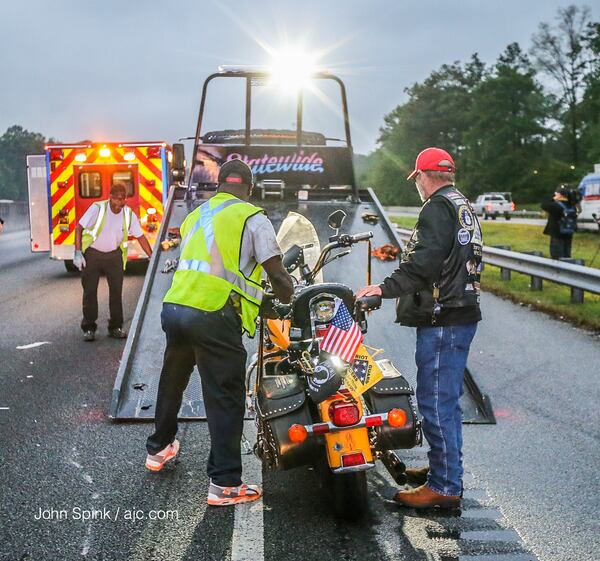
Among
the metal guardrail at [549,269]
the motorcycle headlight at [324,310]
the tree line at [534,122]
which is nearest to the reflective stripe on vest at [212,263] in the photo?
the motorcycle headlight at [324,310]

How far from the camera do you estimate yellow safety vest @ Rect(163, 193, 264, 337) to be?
456 cm

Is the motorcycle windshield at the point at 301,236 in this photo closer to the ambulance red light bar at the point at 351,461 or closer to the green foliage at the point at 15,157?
the ambulance red light bar at the point at 351,461

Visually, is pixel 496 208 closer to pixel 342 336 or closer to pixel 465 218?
pixel 465 218

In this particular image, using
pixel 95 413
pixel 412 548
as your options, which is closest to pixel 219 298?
pixel 412 548

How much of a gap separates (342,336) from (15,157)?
166 m

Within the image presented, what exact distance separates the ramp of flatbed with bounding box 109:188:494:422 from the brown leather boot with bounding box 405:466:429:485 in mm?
1439

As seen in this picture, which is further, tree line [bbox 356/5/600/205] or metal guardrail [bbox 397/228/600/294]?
tree line [bbox 356/5/600/205]

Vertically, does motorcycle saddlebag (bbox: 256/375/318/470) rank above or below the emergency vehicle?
below

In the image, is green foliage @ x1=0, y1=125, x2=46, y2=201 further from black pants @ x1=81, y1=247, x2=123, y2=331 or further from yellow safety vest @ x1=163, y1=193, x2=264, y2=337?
yellow safety vest @ x1=163, y1=193, x2=264, y2=337

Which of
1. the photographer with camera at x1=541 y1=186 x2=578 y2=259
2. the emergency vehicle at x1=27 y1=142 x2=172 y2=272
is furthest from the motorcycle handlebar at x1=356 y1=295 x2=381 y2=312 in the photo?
the emergency vehicle at x1=27 y1=142 x2=172 y2=272

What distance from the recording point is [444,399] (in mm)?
4496

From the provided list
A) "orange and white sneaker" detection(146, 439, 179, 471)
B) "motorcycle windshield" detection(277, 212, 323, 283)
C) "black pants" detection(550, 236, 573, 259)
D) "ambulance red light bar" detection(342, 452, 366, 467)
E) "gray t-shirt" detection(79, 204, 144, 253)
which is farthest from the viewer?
"black pants" detection(550, 236, 573, 259)

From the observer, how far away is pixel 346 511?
165 inches

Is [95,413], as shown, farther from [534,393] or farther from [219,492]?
[534,393]
